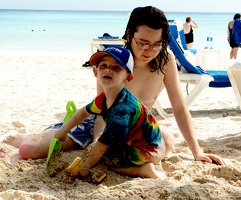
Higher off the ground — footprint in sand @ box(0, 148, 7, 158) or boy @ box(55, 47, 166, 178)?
boy @ box(55, 47, 166, 178)

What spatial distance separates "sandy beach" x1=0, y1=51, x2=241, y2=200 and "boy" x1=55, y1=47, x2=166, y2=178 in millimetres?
94

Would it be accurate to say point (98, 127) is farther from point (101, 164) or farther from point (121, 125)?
point (121, 125)

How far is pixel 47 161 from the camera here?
2.66 metres

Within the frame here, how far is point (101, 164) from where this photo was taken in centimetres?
257

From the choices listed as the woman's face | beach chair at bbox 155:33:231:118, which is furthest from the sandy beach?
the woman's face

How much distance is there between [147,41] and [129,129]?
0.54 metres

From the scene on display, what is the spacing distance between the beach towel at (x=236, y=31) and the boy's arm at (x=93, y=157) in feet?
33.8

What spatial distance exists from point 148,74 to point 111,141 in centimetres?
73

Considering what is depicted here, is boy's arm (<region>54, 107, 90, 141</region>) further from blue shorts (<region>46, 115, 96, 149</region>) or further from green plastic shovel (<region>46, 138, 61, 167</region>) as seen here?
blue shorts (<region>46, 115, 96, 149</region>)

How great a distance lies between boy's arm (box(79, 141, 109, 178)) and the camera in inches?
93.0

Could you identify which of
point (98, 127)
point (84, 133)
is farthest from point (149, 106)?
point (84, 133)

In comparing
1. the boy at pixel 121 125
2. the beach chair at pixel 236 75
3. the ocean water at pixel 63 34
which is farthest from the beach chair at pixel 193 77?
the ocean water at pixel 63 34

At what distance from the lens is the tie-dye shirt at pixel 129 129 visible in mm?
2289

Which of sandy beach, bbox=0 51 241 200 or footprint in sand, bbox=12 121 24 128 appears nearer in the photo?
sandy beach, bbox=0 51 241 200
